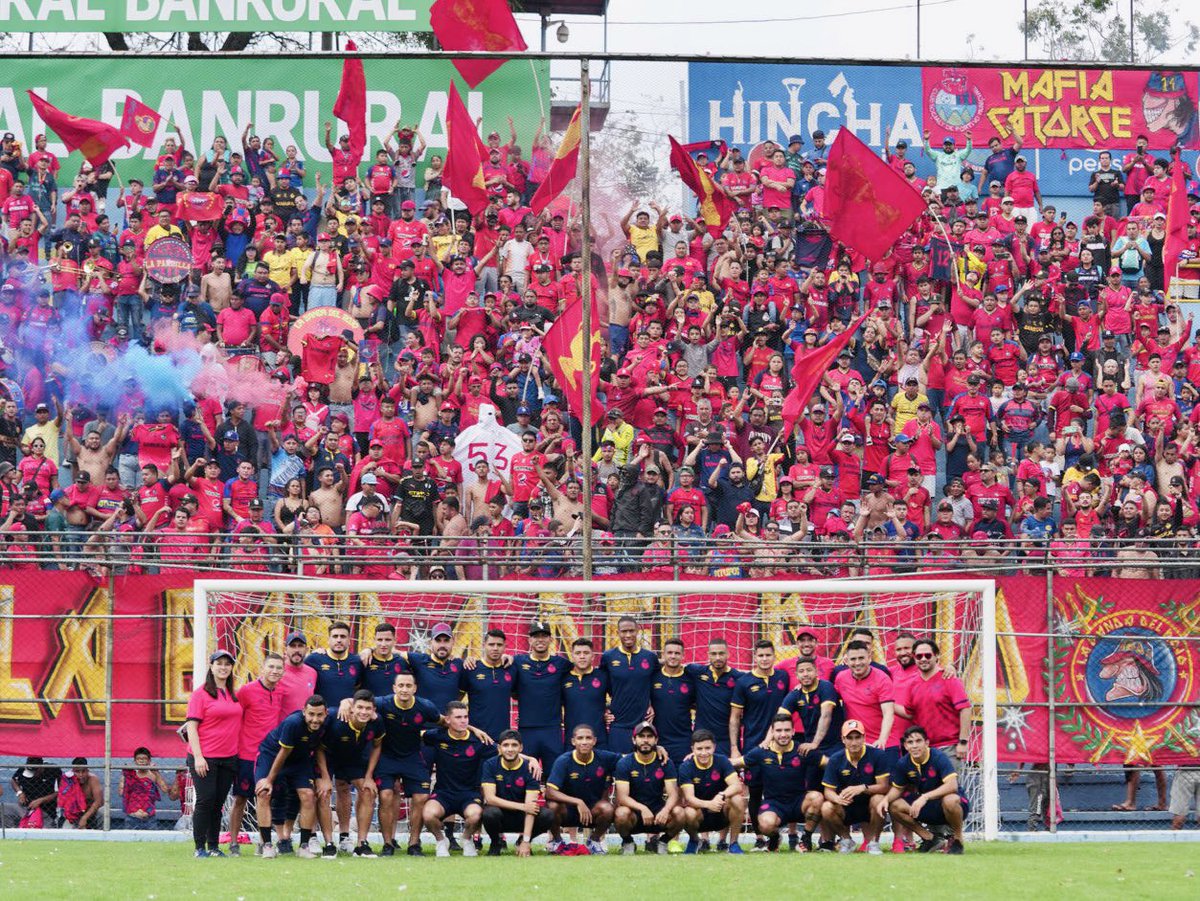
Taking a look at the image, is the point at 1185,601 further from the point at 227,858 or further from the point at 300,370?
the point at 300,370

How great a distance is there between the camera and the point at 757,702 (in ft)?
42.4

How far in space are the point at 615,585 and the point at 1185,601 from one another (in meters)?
5.00

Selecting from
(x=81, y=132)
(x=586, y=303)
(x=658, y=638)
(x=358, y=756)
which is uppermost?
(x=81, y=132)

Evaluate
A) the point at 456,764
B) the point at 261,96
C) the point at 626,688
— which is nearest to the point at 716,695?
the point at 626,688

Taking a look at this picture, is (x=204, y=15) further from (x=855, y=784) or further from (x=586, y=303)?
(x=855, y=784)

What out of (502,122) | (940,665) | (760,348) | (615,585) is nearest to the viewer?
(615,585)

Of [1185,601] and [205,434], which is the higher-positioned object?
[205,434]

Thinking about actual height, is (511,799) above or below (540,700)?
A: below

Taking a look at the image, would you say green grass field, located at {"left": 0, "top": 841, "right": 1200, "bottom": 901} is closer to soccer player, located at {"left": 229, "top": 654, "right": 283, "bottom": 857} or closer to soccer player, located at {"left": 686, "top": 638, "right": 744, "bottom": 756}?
soccer player, located at {"left": 229, "top": 654, "right": 283, "bottom": 857}

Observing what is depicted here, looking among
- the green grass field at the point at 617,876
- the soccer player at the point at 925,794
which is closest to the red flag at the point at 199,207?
the green grass field at the point at 617,876

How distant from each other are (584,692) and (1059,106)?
1552 centimetres

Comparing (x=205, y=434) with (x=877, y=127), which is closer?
(x=205, y=434)

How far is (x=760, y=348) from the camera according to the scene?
19.5 m

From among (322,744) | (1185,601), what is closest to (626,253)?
(1185,601)
